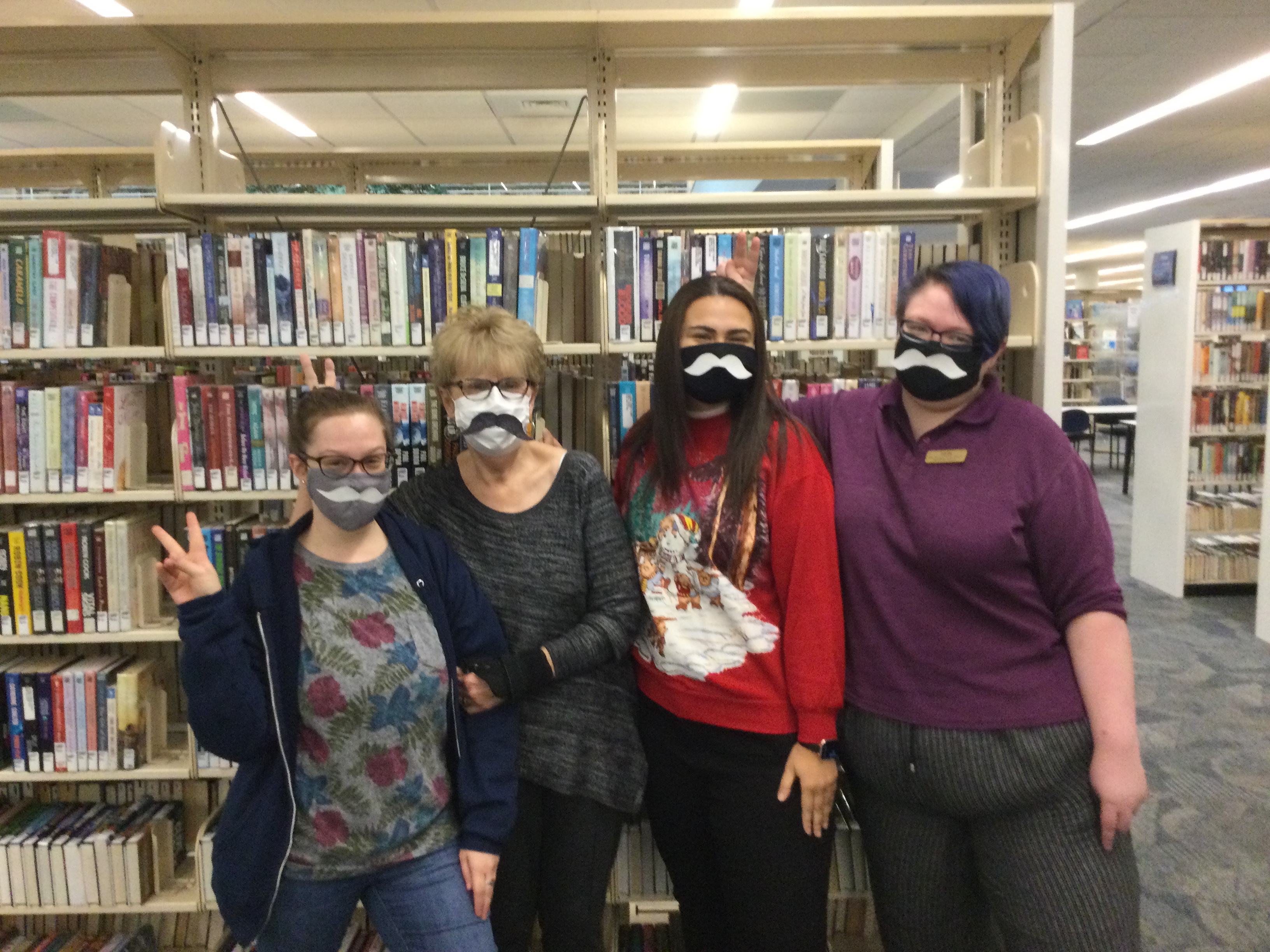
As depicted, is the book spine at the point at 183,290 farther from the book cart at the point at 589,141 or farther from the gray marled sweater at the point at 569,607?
the gray marled sweater at the point at 569,607

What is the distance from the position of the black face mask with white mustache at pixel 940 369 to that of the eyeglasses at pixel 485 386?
0.70 metres

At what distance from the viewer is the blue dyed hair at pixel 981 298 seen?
144 cm

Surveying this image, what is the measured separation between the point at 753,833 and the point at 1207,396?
5.36 metres

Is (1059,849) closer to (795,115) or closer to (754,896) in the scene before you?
(754,896)

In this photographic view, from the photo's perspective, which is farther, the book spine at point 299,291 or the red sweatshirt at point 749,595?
the book spine at point 299,291

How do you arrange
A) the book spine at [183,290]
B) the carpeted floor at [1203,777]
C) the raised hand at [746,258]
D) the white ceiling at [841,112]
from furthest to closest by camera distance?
the white ceiling at [841,112]
the carpeted floor at [1203,777]
the book spine at [183,290]
the raised hand at [746,258]

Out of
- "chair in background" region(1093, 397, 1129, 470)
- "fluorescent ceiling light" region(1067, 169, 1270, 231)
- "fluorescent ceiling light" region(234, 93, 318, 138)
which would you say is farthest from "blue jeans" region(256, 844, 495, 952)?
"fluorescent ceiling light" region(1067, 169, 1270, 231)

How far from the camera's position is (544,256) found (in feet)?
6.88

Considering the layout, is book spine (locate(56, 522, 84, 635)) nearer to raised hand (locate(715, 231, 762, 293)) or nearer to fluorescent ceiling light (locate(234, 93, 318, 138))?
raised hand (locate(715, 231, 762, 293))

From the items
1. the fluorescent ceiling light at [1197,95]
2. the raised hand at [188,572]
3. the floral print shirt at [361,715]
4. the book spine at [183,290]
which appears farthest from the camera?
the fluorescent ceiling light at [1197,95]

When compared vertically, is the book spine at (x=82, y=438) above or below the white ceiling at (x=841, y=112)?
below

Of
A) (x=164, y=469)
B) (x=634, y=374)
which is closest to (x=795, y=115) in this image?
(x=634, y=374)

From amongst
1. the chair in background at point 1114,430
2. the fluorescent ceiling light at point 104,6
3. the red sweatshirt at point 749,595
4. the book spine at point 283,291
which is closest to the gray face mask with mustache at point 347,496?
the red sweatshirt at point 749,595

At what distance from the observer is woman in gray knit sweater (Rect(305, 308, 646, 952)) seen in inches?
60.3
